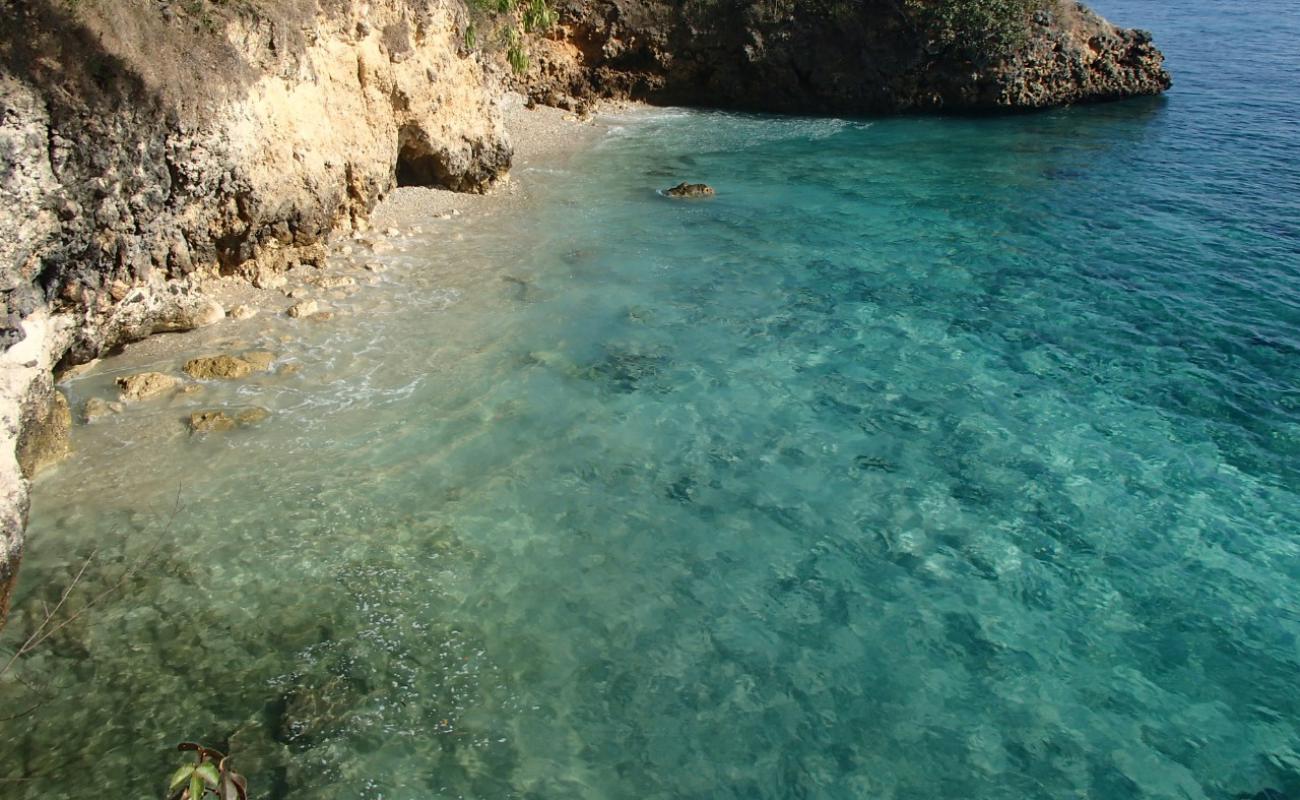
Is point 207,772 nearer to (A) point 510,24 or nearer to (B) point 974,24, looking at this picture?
(A) point 510,24

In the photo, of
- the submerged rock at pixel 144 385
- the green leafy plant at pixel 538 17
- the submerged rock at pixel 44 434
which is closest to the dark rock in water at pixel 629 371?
the submerged rock at pixel 144 385

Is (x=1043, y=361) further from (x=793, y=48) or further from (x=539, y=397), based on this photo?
(x=793, y=48)

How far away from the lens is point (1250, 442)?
36.3 ft

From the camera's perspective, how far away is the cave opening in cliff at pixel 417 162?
16.8m

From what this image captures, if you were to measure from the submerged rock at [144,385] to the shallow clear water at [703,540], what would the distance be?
0.25 m

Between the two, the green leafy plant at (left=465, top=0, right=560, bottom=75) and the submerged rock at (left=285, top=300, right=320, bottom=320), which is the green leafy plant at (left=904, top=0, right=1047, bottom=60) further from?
the submerged rock at (left=285, top=300, right=320, bottom=320)

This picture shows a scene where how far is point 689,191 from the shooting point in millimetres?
19078

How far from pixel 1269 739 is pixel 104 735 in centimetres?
885

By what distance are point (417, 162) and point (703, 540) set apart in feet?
37.0

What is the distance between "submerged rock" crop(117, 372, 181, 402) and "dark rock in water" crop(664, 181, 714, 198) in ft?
35.7

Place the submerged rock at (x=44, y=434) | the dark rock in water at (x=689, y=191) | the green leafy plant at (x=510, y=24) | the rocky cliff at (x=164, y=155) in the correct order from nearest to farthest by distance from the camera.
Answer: the submerged rock at (x=44, y=434) < the rocky cliff at (x=164, y=155) < the green leafy plant at (x=510, y=24) < the dark rock in water at (x=689, y=191)

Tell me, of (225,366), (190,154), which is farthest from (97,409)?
(190,154)

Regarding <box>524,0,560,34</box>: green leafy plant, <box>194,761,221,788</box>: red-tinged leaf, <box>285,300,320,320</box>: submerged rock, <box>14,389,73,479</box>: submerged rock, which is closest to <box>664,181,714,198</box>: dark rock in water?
<box>524,0,560,34</box>: green leafy plant

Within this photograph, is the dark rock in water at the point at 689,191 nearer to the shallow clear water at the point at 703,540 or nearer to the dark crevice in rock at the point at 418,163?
the shallow clear water at the point at 703,540
